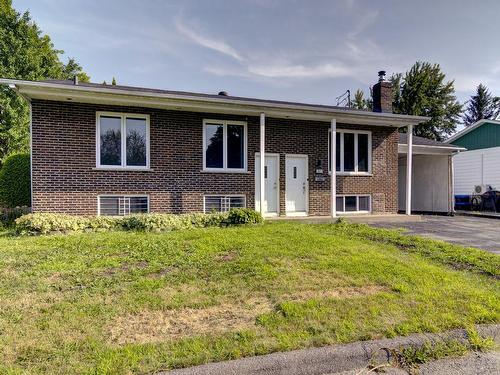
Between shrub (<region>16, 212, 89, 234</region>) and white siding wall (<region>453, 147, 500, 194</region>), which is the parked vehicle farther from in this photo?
shrub (<region>16, 212, 89, 234</region>)

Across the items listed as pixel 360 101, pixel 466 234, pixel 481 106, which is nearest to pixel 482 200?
pixel 466 234

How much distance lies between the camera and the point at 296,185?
11.0 metres

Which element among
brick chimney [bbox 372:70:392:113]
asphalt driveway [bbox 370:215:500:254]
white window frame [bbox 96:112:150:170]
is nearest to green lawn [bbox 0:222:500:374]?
asphalt driveway [bbox 370:215:500:254]

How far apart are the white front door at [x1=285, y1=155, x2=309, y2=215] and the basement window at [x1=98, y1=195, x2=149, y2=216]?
4.54 metres

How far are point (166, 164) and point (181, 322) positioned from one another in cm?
691

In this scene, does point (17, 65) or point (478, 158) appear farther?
point (17, 65)

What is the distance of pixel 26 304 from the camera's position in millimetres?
3557

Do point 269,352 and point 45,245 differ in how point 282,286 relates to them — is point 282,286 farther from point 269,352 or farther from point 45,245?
point 45,245

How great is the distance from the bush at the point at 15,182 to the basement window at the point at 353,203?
10.7 metres

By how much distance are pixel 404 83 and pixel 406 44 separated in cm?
2533

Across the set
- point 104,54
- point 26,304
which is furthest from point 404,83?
point 26,304

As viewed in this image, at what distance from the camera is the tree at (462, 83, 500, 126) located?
47781 millimetres

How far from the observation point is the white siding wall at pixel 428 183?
48.3 feet

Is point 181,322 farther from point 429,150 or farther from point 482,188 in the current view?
point 482,188
